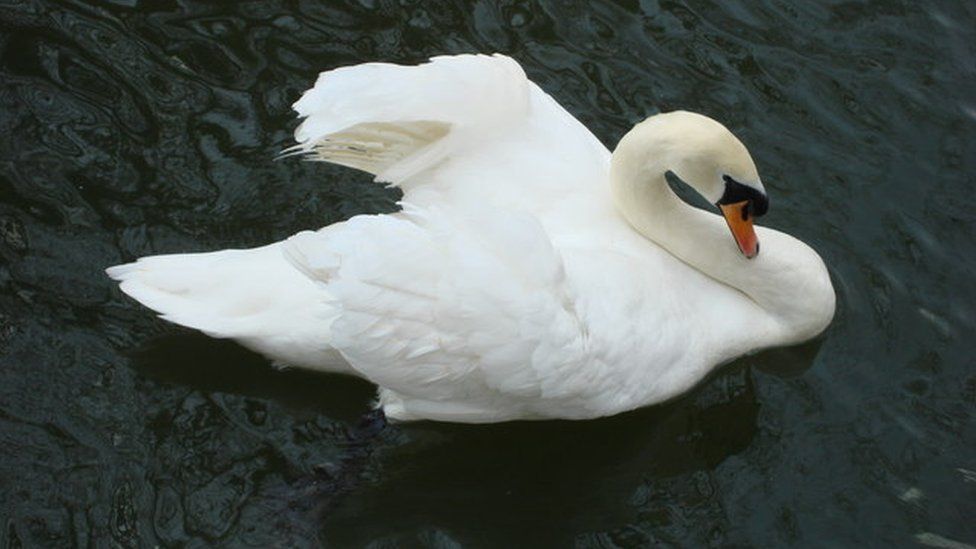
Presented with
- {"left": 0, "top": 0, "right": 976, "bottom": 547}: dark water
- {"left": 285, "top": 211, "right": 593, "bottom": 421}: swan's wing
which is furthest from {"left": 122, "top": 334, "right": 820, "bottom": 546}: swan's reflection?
{"left": 285, "top": 211, "right": 593, "bottom": 421}: swan's wing

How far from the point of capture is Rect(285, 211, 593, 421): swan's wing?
6.84 metres

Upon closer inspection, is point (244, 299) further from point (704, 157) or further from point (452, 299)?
point (704, 157)

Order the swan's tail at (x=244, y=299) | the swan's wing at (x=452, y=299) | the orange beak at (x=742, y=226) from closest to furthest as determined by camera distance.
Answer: the swan's wing at (x=452, y=299) → the swan's tail at (x=244, y=299) → the orange beak at (x=742, y=226)

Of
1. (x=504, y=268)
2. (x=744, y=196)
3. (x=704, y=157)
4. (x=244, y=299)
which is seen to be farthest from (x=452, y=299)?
(x=744, y=196)

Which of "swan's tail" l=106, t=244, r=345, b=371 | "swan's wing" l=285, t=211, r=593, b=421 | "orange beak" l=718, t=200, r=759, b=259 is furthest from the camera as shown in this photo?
"orange beak" l=718, t=200, r=759, b=259

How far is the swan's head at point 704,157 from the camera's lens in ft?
24.3

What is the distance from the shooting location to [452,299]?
22.5 feet

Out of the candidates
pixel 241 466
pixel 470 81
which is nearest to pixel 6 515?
pixel 241 466

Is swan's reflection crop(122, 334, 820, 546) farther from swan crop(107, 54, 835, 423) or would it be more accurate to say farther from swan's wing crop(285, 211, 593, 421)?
swan's wing crop(285, 211, 593, 421)

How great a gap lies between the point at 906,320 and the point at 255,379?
3.24 m

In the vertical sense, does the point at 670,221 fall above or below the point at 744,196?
below

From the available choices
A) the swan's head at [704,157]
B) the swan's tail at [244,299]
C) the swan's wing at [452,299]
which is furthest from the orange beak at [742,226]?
the swan's tail at [244,299]

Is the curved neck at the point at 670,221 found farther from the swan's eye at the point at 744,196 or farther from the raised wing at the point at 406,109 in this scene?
the raised wing at the point at 406,109

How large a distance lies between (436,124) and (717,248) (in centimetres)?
144
